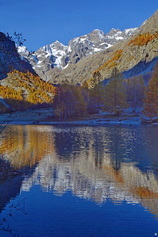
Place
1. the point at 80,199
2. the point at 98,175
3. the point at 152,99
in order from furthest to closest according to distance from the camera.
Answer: the point at 152,99, the point at 98,175, the point at 80,199

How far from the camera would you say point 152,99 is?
5931 centimetres

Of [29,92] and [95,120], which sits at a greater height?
[29,92]

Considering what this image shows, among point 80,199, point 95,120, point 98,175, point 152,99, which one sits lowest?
point 95,120

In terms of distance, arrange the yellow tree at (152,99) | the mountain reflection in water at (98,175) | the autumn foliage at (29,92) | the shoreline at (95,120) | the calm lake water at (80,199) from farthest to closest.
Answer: the autumn foliage at (29,92)
the shoreline at (95,120)
the yellow tree at (152,99)
the mountain reflection in water at (98,175)
the calm lake water at (80,199)

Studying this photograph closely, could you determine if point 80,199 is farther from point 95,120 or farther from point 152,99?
point 95,120

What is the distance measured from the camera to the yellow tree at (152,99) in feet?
191

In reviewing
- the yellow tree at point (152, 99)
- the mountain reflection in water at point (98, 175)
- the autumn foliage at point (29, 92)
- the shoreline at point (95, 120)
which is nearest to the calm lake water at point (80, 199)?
the mountain reflection in water at point (98, 175)

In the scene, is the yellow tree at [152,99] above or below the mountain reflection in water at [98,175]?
above

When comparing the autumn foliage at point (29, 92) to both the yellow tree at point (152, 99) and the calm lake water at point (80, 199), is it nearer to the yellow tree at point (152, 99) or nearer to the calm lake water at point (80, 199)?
the yellow tree at point (152, 99)

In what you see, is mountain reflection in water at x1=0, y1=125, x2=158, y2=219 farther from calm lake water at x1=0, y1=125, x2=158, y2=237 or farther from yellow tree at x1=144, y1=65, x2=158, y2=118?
yellow tree at x1=144, y1=65, x2=158, y2=118

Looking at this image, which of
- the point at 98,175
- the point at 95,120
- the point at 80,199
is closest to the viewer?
the point at 80,199

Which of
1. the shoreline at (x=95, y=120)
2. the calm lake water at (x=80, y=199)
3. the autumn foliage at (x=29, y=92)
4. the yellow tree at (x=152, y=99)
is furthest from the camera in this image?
the autumn foliage at (x=29, y=92)

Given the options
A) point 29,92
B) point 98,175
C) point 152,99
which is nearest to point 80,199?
point 98,175

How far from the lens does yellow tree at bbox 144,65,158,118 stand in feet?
191
